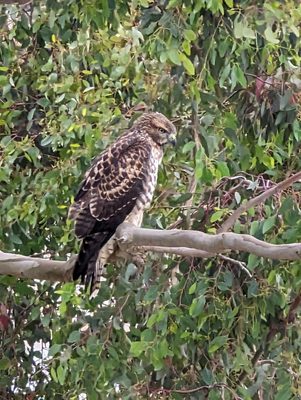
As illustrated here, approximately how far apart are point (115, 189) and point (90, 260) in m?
0.30

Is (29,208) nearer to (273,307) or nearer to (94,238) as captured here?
(94,238)

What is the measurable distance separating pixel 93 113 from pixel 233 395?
101 centimetres

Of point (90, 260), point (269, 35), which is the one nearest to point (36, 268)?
point (90, 260)

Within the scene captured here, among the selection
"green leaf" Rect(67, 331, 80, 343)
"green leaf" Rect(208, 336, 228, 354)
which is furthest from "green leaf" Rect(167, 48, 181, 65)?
"green leaf" Rect(67, 331, 80, 343)

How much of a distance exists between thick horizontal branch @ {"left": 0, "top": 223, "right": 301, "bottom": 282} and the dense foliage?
0.16 m

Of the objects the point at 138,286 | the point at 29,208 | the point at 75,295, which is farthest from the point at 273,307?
the point at 29,208

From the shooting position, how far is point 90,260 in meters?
3.39

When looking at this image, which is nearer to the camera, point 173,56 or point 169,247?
point 169,247

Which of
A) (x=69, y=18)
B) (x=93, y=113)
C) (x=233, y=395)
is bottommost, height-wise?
(x=233, y=395)

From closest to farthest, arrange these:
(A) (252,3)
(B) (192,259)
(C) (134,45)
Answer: (A) (252,3)
(B) (192,259)
(C) (134,45)

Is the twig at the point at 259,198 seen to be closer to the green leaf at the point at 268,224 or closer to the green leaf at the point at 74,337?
the green leaf at the point at 268,224

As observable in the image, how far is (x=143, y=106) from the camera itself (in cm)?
383

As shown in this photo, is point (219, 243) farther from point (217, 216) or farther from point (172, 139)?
point (172, 139)

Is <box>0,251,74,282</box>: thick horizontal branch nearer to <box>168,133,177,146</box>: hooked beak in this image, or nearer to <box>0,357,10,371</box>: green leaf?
<box>168,133,177,146</box>: hooked beak
